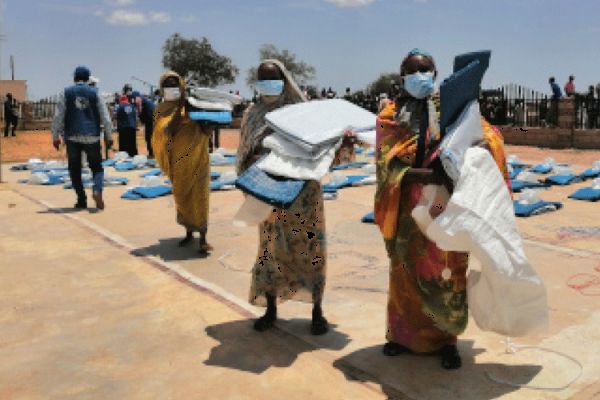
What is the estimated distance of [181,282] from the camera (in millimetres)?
5242

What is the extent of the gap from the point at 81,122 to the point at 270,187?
5.64 metres

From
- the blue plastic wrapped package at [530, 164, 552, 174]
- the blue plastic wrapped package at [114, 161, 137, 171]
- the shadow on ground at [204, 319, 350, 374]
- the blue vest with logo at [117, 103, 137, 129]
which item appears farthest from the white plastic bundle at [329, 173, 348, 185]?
the blue vest with logo at [117, 103, 137, 129]

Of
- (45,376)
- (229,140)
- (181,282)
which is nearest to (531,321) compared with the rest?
(45,376)

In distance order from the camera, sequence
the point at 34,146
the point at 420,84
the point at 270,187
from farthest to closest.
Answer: the point at 34,146, the point at 270,187, the point at 420,84

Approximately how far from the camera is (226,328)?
4.23 metres

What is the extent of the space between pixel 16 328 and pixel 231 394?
1.89 metres

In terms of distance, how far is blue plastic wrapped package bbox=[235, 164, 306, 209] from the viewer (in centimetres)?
350

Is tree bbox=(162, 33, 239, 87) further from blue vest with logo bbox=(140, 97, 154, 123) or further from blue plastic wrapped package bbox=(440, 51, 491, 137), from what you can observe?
blue plastic wrapped package bbox=(440, 51, 491, 137)

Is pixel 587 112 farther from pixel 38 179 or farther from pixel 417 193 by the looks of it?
pixel 417 193

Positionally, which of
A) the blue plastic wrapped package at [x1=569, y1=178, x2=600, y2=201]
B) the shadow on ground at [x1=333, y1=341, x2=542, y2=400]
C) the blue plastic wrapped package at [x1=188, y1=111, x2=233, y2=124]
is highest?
the blue plastic wrapped package at [x1=188, y1=111, x2=233, y2=124]

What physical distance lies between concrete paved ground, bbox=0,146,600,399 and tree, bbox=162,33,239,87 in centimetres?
4681

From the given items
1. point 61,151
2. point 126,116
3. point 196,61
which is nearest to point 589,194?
point 126,116

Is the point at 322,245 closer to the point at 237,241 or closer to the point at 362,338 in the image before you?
the point at 362,338

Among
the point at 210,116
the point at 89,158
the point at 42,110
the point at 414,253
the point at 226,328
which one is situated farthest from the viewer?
the point at 42,110
